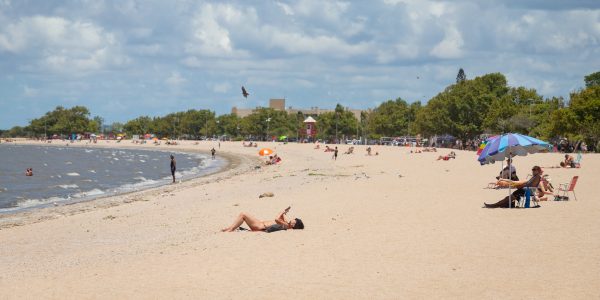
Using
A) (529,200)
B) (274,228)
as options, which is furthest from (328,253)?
(529,200)

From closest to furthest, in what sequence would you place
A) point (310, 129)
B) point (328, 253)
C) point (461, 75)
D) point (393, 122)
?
point (328, 253)
point (393, 122)
point (461, 75)
point (310, 129)

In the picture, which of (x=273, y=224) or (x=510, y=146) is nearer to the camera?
(x=273, y=224)

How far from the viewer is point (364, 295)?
768cm

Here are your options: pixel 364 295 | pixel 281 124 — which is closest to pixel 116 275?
pixel 364 295

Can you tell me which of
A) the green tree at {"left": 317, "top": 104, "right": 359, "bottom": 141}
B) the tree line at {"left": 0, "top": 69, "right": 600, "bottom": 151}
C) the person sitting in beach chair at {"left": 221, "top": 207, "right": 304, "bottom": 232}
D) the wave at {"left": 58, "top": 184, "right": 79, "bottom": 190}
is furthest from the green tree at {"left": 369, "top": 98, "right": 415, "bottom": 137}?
the person sitting in beach chair at {"left": 221, "top": 207, "right": 304, "bottom": 232}

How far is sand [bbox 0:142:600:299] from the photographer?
8.09 meters

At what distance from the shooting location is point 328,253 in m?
10.3

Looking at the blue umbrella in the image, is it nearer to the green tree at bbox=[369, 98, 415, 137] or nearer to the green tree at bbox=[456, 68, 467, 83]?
the green tree at bbox=[369, 98, 415, 137]

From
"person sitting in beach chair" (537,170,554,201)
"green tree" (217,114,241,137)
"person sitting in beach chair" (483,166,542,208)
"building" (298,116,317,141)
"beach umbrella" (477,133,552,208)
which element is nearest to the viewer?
"person sitting in beach chair" (483,166,542,208)

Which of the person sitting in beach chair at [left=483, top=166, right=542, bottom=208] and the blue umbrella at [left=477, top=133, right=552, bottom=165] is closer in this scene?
the person sitting in beach chair at [left=483, top=166, right=542, bottom=208]

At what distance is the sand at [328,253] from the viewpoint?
26.6ft

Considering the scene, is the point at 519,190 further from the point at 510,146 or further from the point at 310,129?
the point at 310,129

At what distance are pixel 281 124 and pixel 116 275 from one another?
5595 inches

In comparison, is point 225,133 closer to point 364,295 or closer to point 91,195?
point 91,195
